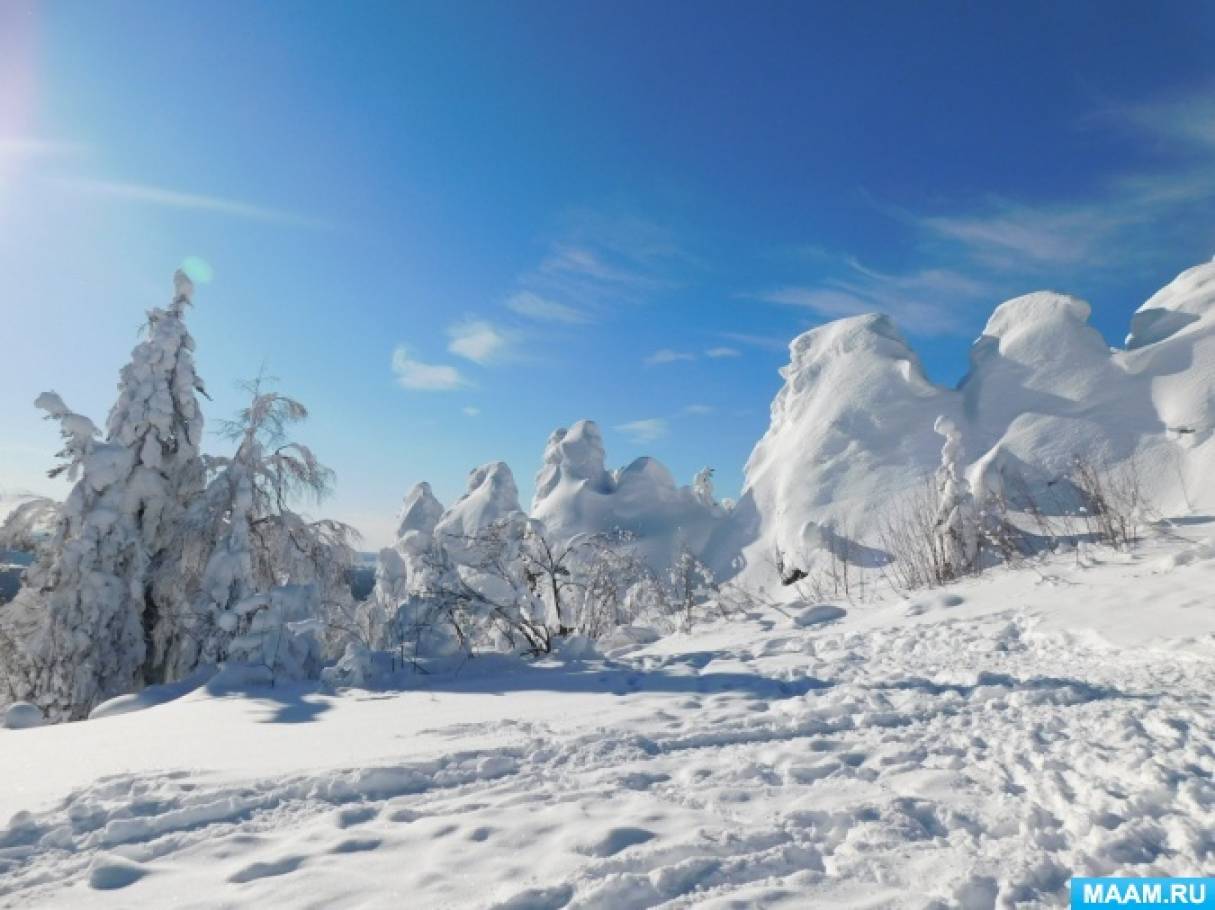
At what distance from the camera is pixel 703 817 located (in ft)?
8.62

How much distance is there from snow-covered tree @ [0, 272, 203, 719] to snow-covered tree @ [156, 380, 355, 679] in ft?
1.81

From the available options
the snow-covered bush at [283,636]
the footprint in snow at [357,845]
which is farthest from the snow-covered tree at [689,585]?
the footprint in snow at [357,845]

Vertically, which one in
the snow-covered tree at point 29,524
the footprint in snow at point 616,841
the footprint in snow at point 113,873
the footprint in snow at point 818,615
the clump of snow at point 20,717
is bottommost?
the footprint in snow at point 616,841

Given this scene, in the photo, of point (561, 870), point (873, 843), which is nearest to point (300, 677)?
point (561, 870)

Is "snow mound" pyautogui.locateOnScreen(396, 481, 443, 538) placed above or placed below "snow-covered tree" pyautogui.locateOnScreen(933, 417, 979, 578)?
above

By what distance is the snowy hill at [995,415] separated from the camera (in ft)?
53.1

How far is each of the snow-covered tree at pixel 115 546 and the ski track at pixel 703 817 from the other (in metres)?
9.86

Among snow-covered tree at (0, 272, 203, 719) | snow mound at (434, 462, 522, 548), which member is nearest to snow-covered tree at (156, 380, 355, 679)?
snow-covered tree at (0, 272, 203, 719)

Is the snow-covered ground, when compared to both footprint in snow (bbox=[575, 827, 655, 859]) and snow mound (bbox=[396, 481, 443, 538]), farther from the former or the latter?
snow mound (bbox=[396, 481, 443, 538])

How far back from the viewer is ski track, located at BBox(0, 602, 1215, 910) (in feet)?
7.01

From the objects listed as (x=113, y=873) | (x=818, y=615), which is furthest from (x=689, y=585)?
(x=113, y=873)

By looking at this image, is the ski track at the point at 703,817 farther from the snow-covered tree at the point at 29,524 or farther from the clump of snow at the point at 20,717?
the snow-covered tree at the point at 29,524

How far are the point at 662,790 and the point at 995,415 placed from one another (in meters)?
19.7

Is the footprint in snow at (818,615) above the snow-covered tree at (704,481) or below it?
below
